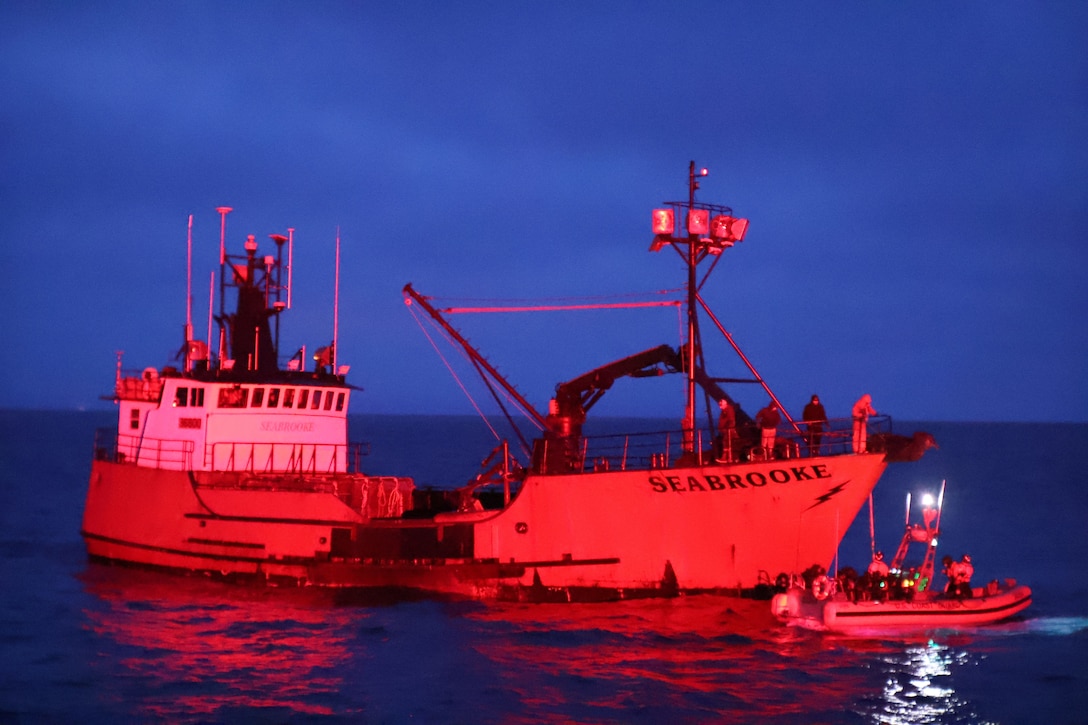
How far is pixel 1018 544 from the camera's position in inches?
1614

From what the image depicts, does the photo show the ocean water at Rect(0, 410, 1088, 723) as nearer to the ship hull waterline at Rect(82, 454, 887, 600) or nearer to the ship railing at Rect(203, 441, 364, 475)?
the ship hull waterline at Rect(82, 454, 887, 600)

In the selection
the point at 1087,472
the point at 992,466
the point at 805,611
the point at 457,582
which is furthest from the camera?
the point at 992,466

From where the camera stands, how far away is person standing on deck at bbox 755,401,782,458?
22.4 metres

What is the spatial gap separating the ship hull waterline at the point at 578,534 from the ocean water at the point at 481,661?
50 cm

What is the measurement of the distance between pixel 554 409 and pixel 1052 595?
13.5m

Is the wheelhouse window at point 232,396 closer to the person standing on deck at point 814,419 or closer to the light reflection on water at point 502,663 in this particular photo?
the light reflection on water at point 502,663

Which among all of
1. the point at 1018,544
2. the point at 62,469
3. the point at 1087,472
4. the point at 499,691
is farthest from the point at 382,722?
the point at 1087,472

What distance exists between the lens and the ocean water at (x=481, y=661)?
1786 centimetres

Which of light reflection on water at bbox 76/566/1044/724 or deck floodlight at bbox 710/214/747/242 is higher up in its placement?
deck floodlight at bbox 710/214/747/242

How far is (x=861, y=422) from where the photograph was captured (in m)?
22.2

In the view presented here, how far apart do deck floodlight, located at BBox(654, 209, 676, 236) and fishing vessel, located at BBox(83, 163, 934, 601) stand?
0.06m

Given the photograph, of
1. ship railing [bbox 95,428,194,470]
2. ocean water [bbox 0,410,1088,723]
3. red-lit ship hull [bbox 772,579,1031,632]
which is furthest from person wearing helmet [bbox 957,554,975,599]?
ship railing [bbox 95,428,194,470]

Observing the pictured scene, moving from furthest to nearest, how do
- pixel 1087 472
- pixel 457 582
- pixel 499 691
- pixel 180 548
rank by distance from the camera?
pixel 1087 472 < pixel 180 548 < pixel 457 582 < pixel 499 691

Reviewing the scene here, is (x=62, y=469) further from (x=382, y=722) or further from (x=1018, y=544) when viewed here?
(x=382, y=722)
